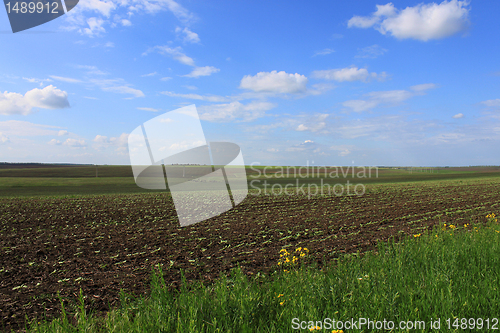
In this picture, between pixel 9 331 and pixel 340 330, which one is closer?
pixel 340 330

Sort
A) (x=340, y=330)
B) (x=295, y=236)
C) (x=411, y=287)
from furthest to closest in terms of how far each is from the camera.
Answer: (x=295, y=236), (x=411, y=287), (x=340, y=330)

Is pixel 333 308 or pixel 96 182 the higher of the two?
pixel 333 308

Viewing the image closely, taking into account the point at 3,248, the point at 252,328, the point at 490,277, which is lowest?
the point at 3,248

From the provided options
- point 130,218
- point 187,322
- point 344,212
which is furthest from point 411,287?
point 130,218

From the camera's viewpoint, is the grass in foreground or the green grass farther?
the green grass

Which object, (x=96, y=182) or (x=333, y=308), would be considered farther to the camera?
(x=96, y=182)

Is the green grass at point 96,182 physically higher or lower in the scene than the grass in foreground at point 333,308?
lower

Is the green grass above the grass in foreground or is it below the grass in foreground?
below

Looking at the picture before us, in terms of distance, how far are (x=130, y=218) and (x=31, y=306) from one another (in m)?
10.3

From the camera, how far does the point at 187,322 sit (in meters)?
3.23

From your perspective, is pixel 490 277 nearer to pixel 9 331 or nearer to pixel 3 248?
pixel 9 331

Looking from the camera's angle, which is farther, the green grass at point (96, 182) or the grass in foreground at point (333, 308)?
the green grass at point (96, 182)

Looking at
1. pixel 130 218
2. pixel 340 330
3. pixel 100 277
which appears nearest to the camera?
pixel 340 330

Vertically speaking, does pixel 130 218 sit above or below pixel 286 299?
below
